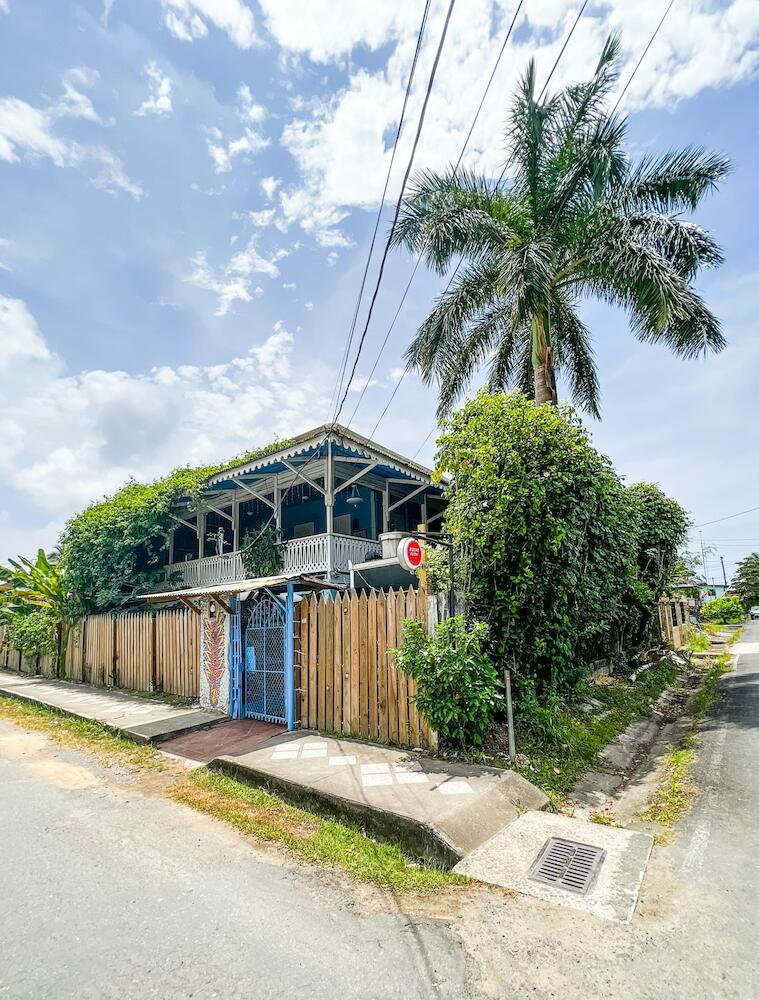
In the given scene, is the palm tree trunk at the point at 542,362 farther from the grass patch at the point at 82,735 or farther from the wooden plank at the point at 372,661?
A: the grass patch at the point at 82,735

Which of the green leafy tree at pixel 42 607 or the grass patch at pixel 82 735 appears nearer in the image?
the grass patch at pixel 82 735

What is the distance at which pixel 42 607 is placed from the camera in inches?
660

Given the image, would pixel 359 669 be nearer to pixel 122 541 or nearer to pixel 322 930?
pixel 322 930

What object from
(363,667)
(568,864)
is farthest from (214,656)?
A: (568,864)

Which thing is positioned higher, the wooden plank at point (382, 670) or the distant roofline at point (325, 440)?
the distant roofline at point (325, 440)

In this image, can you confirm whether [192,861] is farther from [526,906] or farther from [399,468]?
[399,468]

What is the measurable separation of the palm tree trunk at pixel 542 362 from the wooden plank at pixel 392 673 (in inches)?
245

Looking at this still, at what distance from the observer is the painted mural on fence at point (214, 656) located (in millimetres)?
9414

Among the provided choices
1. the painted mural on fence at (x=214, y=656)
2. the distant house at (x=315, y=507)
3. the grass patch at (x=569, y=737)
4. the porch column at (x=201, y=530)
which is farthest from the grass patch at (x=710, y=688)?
the porch column at (x=201, y=530)

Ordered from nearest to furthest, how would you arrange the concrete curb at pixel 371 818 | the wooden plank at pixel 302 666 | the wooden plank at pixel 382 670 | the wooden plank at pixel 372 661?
the concrete curb at pixel 371 818 → the wooden plank at pixel 382 670 → the wooden plank at pixel 372 661 → the wooden plank at pixel 302 666

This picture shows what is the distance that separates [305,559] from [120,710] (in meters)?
5.31

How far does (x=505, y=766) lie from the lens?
562 centimetres

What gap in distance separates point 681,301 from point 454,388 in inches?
214

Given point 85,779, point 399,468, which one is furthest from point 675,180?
point 85,779
